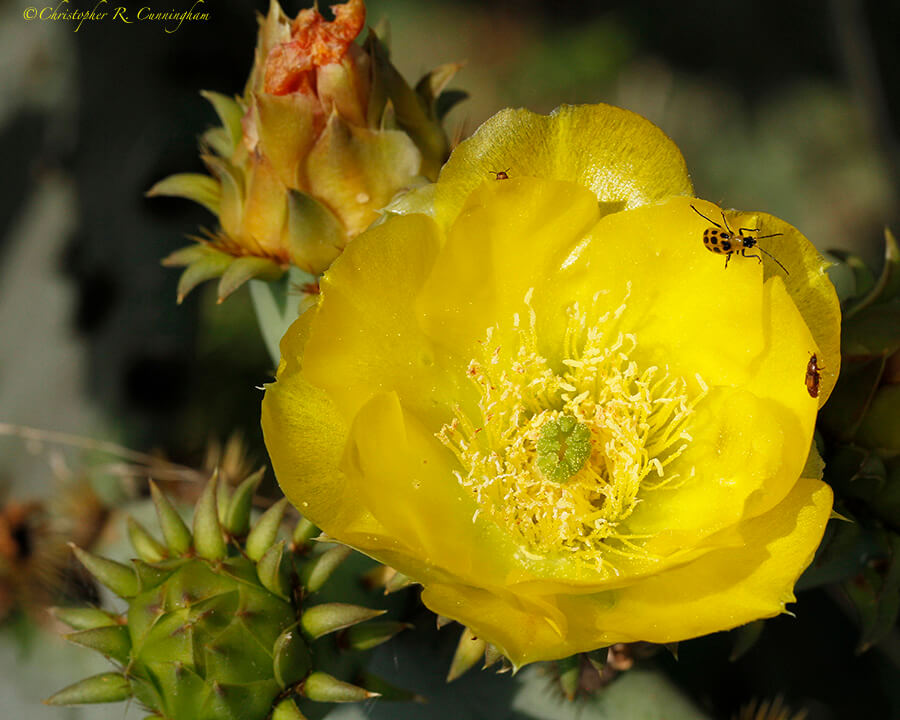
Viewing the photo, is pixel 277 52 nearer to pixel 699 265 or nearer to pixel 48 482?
pixel 699 265

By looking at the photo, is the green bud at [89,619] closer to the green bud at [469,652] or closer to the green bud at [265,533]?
the green bud at [265,533]

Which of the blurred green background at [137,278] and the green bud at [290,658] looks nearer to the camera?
the green bud at [290,658]

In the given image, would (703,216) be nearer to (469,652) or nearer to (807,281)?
(807,281)

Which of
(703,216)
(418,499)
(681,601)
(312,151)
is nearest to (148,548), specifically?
(418,499)

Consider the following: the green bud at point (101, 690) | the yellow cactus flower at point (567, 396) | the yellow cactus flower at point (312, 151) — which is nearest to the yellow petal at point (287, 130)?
the yellow cactus flower at point (312, 151)

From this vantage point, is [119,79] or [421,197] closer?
[421,197]

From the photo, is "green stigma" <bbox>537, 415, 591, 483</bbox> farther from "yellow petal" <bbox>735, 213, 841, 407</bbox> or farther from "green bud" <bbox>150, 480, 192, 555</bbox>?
"green bud" <bbox>150, 480, 192, 555</bbox>

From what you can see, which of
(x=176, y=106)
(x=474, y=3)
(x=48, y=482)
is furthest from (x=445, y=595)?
(x=474, y=3)
